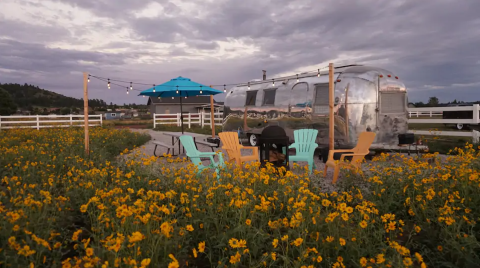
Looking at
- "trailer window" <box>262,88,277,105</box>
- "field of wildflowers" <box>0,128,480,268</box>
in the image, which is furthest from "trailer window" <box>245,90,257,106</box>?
"field of wildflowers" <box>0,128,480,268</box>

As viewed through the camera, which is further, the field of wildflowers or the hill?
the hill

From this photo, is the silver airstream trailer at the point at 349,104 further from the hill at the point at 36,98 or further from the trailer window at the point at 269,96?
the hill at the point at 36,98

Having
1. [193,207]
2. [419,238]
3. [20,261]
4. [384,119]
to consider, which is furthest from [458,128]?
[20,261]

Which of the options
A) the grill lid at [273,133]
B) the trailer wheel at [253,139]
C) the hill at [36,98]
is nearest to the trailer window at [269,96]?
the trailer wheel at [253,139]

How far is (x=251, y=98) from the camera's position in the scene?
38.8 feet

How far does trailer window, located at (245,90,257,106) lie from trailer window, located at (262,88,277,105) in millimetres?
548

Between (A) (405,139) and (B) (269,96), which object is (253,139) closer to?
(B) (269,96)

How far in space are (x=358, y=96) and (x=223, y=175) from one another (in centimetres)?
559

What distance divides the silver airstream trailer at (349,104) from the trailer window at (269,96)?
0.30 metres

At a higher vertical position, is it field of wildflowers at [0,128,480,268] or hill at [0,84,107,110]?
hill at [0,84,107,110]

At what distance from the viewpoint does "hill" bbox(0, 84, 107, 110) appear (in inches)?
3142

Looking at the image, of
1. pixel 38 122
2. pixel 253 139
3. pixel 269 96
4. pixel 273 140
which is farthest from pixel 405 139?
pixel 38 122

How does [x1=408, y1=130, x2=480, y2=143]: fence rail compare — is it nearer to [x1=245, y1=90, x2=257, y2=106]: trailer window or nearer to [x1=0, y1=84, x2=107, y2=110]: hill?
[x1=245, y1=90, x2=257, y2=106]: trailer window

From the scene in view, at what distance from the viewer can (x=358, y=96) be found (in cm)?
848
